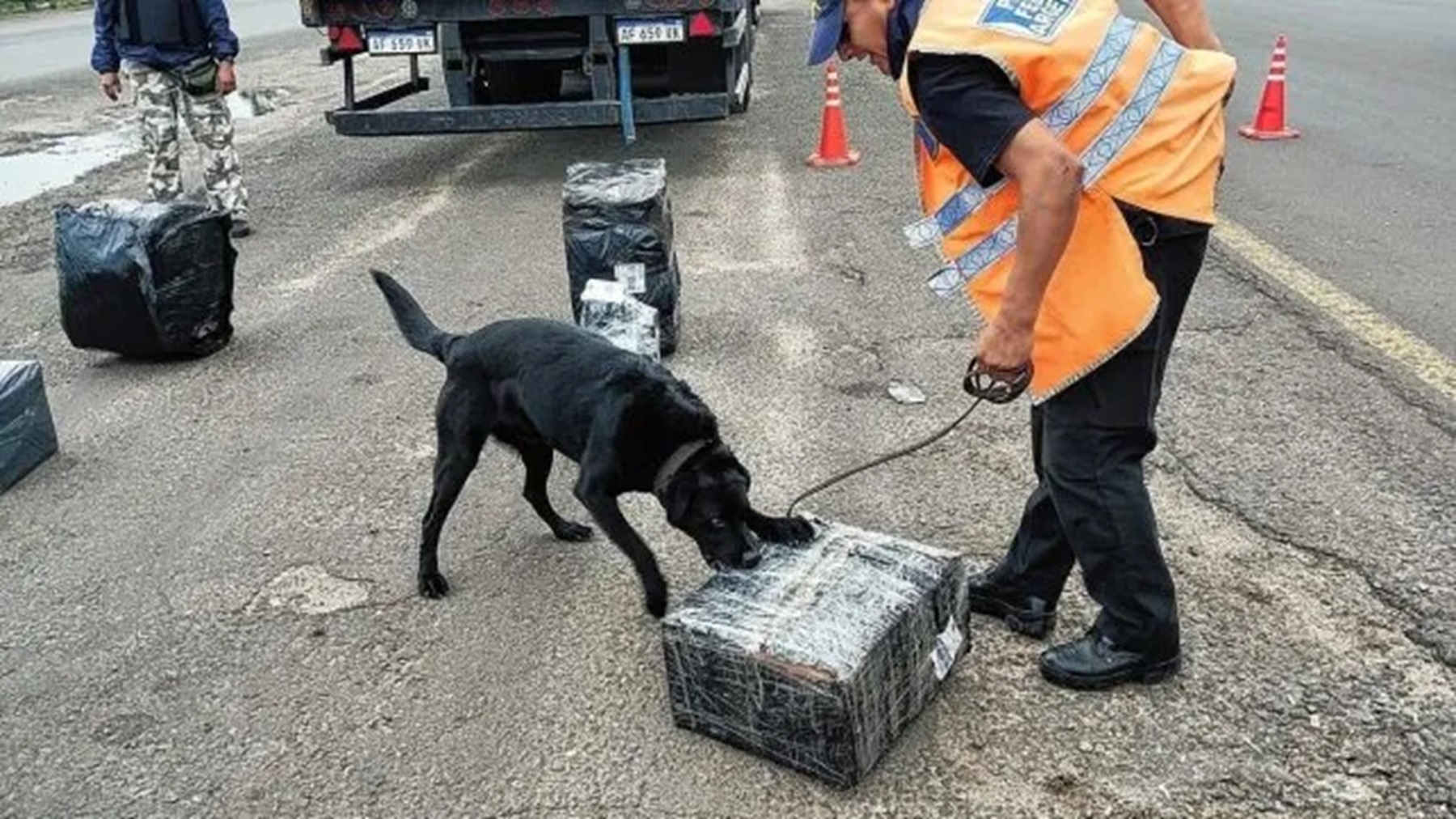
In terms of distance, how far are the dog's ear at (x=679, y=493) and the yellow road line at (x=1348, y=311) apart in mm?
2853

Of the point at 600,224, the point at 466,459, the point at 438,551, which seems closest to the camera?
the point at 466,459

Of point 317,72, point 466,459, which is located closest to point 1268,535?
point 466,459

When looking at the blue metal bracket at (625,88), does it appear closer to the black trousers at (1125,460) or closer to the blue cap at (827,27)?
the black trousers at (1125,460)

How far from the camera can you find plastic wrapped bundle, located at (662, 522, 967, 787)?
2467 millimetres

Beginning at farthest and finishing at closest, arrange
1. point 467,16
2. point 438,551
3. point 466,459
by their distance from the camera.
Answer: point 467,16 < point 438,551 < point 466,459

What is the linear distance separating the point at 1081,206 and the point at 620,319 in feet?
7.93

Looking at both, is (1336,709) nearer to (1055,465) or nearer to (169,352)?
(1055,465)

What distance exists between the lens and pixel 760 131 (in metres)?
9.98

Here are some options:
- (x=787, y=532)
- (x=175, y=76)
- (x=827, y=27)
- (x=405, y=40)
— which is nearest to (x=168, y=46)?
(x=175, y=76)

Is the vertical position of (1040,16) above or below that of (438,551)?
above

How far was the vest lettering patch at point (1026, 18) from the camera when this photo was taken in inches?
86.7

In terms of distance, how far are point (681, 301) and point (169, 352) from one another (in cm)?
216

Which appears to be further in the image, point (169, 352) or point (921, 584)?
point (169, 352)

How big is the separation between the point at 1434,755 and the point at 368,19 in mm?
7104
